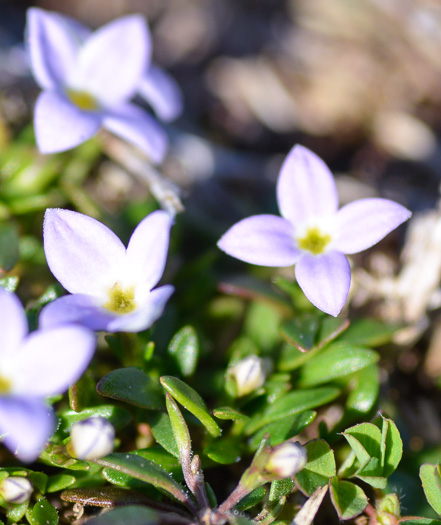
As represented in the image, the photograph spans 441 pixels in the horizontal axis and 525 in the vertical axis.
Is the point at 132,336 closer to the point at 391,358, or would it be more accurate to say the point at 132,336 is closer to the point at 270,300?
the point at 270,300

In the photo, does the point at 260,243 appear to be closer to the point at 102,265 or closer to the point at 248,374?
the point at 248,374

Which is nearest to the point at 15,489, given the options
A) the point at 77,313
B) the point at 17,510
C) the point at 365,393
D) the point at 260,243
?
the point at 17,510

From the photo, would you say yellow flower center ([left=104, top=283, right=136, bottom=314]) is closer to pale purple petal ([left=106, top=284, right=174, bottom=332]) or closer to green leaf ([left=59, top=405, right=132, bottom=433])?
pale purple petal ([left=106, top=284, right=174, bottom=332])

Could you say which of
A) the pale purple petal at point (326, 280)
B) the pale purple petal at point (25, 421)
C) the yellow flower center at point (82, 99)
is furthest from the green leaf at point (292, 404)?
the yellow flower center at point (82, 99)

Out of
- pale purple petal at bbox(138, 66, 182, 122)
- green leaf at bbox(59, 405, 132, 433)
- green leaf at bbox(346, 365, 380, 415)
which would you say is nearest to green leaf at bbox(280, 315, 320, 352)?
green leaf at bbox(346, 365, 380, 415)

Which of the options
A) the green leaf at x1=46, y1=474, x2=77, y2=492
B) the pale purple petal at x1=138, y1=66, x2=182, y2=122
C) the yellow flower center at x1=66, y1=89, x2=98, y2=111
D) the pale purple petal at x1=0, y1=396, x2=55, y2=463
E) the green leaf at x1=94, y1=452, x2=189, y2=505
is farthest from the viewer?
the pale purple petal at x1=138, y1=66, x2=182, y2=122

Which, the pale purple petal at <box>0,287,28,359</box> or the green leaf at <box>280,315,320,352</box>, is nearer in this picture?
the pale purple petal at <box>0,287,28,359</box>

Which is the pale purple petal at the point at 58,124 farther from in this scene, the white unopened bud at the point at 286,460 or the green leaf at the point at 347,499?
the green leaf at the point at 347,499
